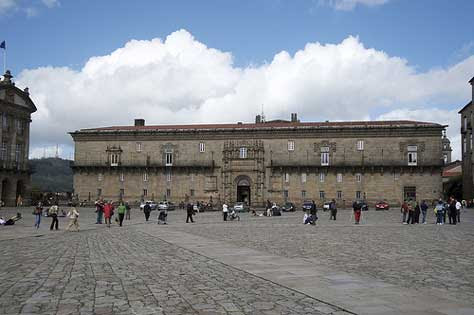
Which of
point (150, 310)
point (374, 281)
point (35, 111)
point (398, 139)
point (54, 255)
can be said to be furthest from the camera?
point (35, 111)

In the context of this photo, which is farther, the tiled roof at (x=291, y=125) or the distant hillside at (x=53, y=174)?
the distant hillside at (x=53, y=174)

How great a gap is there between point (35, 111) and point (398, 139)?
43.5 meters

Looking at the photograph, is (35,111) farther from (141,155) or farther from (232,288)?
(232,288)

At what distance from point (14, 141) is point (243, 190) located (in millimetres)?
27437

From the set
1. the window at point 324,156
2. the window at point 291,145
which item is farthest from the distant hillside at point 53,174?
the window at point 324,156

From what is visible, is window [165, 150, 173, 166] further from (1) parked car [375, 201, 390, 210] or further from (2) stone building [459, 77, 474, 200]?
(2) stone building [459, 77, 474, 200]

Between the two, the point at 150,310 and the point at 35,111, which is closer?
the point at 150,310

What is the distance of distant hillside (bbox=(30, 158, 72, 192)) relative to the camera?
135 meters

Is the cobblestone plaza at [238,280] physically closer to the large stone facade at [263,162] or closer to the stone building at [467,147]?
the large stone facade at [263,162]

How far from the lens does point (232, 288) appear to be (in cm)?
802

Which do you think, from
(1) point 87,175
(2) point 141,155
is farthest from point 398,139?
(1) point 87,175

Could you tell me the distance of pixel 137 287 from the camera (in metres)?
8.05

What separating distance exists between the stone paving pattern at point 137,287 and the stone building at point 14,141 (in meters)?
46.6

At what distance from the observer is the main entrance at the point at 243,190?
60.3m
